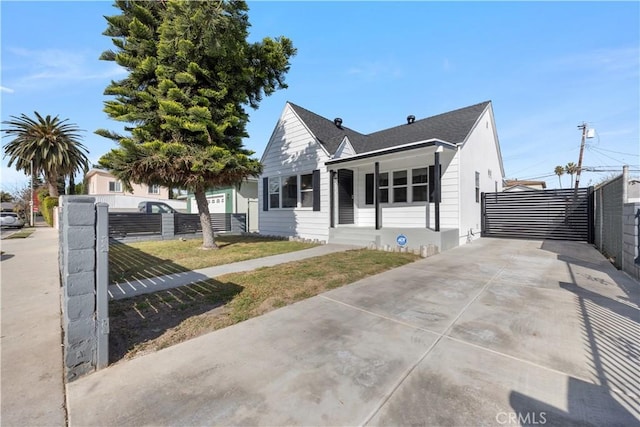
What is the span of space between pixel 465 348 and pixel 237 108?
29.3 feet

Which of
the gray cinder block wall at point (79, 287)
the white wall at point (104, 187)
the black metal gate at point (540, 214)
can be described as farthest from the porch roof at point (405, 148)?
the white wall at point (104, 187)

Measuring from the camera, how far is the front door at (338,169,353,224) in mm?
11242

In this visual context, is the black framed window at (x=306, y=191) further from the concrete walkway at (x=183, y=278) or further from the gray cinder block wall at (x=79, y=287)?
the gray cinder block wall at (x=79, y=287)

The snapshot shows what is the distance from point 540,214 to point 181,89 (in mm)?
14528

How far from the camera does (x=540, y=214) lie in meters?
11.7

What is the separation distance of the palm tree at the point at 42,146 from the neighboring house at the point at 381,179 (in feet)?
79.7

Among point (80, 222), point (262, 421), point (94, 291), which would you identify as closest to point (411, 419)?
point (262, 421)

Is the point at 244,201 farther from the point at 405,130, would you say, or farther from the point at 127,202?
the point at 127,202

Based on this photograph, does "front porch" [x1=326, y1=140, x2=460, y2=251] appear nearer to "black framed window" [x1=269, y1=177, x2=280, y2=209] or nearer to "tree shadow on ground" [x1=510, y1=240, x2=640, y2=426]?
"black framed window" [x1=269, y1=177, x2=280, y2=209]

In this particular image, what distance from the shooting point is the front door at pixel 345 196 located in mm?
11242

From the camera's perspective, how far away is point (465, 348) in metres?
2.70

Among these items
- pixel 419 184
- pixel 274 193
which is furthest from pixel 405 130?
pixel 274 193

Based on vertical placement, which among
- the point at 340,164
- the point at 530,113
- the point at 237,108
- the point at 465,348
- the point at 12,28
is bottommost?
the point at 465,348

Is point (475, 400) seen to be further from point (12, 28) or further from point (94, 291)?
point (12, 28)
